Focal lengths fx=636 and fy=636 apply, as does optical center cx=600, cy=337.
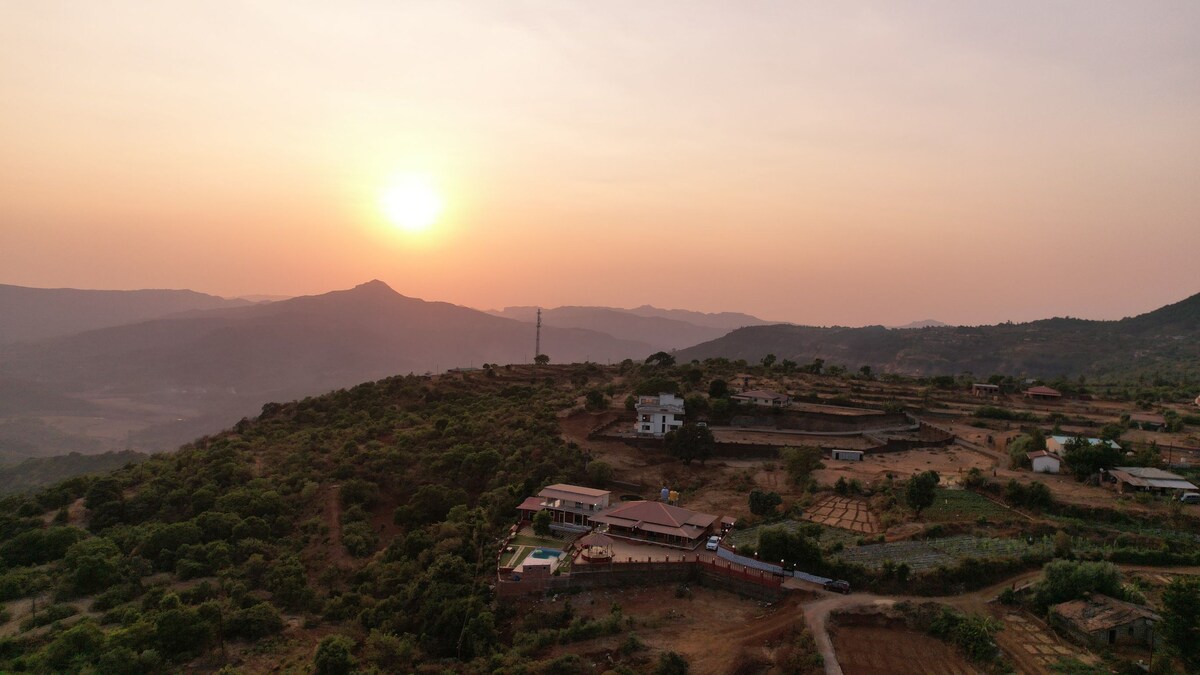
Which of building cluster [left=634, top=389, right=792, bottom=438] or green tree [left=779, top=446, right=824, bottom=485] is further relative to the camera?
building cluster [left=634, top=389, right=792, bottom=438]

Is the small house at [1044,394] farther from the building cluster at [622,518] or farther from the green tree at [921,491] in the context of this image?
the building cluster at [622,518]

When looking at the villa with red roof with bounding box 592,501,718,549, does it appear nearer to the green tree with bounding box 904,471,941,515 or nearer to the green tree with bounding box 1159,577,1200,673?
the green tree with bounding box 904,471,941,515

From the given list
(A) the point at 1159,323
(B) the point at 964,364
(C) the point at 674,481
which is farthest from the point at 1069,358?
(C) the point at 674,481

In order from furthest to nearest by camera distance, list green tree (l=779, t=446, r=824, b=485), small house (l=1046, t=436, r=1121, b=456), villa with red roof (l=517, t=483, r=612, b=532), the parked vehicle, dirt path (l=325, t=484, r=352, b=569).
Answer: small house (l=1046, t=436, r=1121, b=456) < green tree (l=779, t=446, r=824, b=485) < dirt path (l=325, t=484, r=352, b=569) < villa with red roof (l=517, t=483, r=612, b=532) < the parked vehicle

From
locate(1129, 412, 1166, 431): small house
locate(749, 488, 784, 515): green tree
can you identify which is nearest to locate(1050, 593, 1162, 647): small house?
locate(749, 488, 784, 515): green tree

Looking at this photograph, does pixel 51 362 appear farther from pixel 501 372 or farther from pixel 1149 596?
pixel 1149 596

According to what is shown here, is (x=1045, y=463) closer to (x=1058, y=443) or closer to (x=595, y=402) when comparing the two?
(x=1058, y=443)
